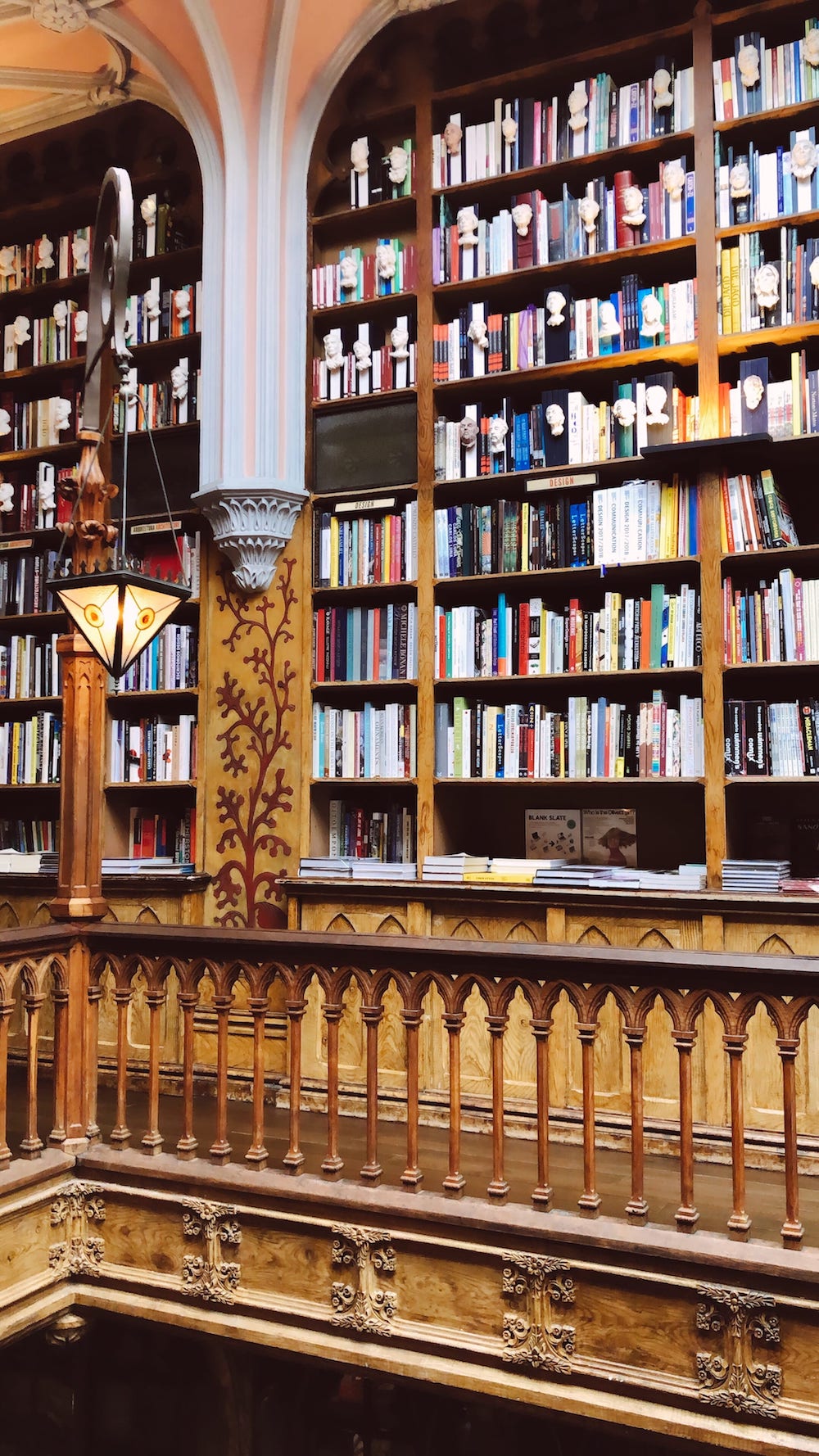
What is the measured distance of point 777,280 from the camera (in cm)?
351

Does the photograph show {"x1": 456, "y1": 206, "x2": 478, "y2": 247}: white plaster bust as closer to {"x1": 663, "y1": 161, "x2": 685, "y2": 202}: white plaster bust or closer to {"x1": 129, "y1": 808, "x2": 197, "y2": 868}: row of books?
{"x1": 663, "y1": 161, "x2": 685, "y2": 202}: white plaster bust

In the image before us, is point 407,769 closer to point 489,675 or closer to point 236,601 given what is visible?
point 489,675

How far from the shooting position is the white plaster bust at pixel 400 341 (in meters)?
4.14

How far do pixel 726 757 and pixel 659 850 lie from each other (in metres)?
0.56

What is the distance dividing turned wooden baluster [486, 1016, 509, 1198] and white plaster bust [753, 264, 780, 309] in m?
2.38

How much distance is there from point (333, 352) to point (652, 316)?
1251 mm

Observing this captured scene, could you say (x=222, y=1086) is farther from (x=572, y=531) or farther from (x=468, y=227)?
(x=468, y=227)

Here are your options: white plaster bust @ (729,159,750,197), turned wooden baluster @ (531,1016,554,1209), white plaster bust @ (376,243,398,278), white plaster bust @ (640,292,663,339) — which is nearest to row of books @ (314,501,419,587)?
white plaster bust @ (376,243,398,278)

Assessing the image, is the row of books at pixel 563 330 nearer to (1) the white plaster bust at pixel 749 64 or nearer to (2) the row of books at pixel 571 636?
(1) the white plaster bust at pixel 749 64

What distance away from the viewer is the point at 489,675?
3.92 metres

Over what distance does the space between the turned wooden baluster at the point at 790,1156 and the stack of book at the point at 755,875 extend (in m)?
1.04

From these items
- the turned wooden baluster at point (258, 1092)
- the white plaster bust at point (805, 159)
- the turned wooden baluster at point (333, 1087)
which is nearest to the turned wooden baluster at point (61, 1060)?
the turned wooden baluster at point (258, 1092)

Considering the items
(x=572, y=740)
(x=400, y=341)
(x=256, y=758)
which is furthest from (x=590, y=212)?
(x=256, y=758)

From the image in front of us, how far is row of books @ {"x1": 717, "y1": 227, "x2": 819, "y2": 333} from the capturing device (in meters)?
3.47
